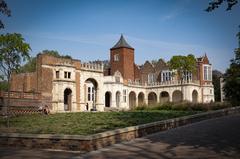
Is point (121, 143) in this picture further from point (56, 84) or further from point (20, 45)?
→ point (56, 84)

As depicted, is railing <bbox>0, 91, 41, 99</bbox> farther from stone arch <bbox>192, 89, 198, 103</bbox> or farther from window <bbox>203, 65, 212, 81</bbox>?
window <bbox>203, 65, 212, 81</bbox>

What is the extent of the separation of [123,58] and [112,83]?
29.8 ft

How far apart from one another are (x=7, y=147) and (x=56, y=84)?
26541mm

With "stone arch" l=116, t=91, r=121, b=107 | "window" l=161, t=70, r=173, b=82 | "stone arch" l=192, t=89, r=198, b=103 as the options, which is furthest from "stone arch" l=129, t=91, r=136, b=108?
"stone arch" l=192, t=89, r=198, b=103

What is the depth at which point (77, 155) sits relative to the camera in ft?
34.8

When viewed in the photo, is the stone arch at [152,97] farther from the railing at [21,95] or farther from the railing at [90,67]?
the railing at [21,95]

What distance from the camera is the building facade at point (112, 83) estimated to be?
38719 millimetres

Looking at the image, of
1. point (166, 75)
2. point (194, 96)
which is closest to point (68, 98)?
point (166, 75)

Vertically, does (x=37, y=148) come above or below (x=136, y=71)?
below

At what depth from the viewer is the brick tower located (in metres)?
58.5

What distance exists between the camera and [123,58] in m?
58.3

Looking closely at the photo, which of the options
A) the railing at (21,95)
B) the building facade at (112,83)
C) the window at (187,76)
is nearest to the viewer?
the railing at (21,95)

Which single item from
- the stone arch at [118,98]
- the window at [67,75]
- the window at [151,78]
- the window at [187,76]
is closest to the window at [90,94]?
the stone arch at [118,98]

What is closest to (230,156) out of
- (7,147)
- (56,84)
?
(7,147)
